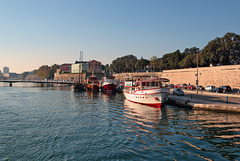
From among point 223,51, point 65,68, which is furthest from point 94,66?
point 223,51

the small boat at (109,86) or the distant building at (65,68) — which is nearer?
the small boat at (109,86)

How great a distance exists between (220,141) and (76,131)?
1302 centimetres

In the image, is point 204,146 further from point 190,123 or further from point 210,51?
point 210,51

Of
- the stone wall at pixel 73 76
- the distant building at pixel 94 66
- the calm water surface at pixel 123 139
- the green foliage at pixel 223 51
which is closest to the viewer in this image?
the calm water surface at pixel 123 139

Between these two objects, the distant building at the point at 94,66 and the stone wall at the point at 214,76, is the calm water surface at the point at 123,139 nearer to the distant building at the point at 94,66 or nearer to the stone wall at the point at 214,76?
the stone wall at the point at 214,76

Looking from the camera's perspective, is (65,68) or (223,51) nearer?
(223,51)

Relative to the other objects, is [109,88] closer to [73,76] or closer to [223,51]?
[223,51]

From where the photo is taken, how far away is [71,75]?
550ft

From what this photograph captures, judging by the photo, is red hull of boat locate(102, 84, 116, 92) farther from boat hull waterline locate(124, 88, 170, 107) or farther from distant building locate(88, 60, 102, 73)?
distant building locate(88, 60, 102, 73)

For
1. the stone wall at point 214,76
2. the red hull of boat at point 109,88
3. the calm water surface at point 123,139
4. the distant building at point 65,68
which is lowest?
the calm water surface at point 123,139

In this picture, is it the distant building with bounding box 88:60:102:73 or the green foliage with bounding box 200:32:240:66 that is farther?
the distant building with bounding box 88:60:102:73

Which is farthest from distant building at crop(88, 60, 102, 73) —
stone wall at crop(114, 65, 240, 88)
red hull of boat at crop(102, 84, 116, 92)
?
red hull of boat at crop(102, 84, 116, 92)

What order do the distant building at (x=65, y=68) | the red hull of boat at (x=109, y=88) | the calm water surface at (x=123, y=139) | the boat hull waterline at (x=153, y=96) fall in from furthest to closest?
the distant building at (x=65, y=68) → the red hull of boat at (x=109, y=88) → the boat hull waterline at (x=153, y=96) → the calm water surface at (x=123, y=139)

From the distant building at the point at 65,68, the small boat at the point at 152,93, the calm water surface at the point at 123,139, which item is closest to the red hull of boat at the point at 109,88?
the small boat at the point at 152,93
